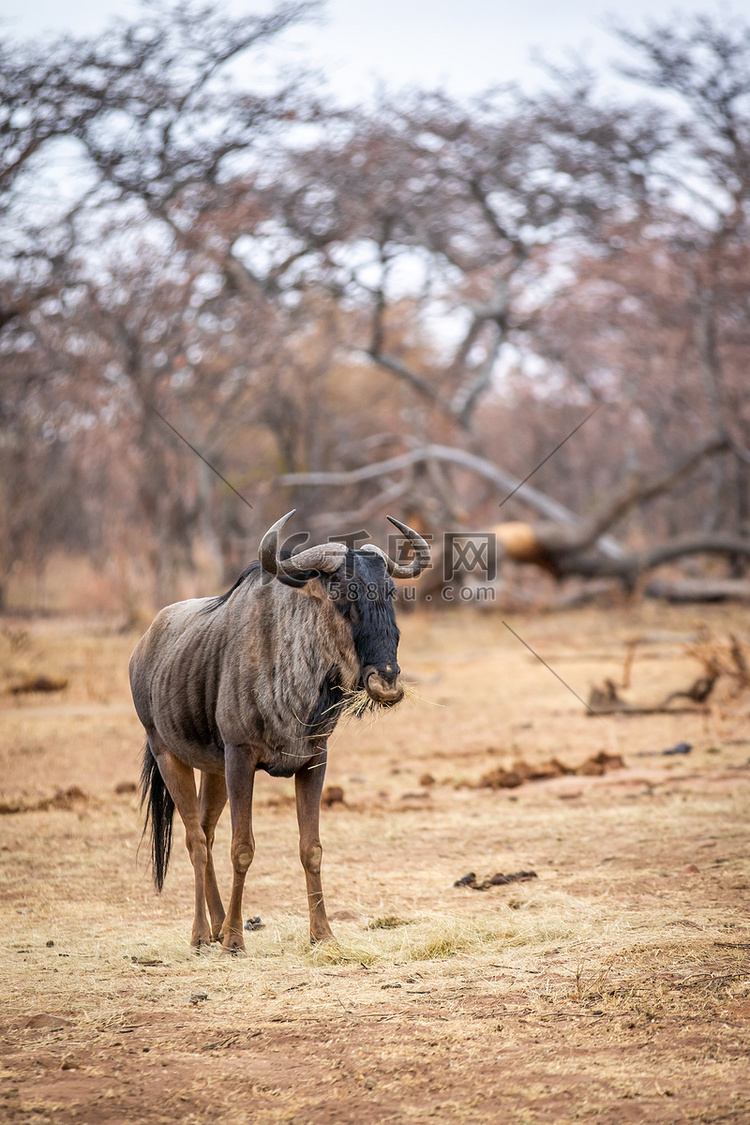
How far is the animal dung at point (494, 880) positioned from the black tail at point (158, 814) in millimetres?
1480

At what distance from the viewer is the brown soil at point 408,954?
3121 millimetres

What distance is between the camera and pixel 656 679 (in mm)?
12172

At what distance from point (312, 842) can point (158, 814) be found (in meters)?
1.00

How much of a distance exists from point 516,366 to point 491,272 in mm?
7671

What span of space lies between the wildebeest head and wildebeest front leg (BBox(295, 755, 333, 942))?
1.93 feet

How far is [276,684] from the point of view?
4648 millimetres

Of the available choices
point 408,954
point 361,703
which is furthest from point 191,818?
point 408,954

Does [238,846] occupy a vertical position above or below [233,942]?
above

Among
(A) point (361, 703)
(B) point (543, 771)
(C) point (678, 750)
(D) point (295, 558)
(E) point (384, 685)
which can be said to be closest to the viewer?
(E) point (384, 685)

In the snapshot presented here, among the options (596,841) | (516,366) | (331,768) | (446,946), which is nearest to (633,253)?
(516,366)

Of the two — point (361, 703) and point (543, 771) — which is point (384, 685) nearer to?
point (361, 703)

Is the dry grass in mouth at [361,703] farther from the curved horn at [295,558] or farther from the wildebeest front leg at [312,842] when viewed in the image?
the curved horn at [295,558]

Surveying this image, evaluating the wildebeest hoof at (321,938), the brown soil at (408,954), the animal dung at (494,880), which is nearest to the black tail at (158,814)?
the brown soil at (408,954)

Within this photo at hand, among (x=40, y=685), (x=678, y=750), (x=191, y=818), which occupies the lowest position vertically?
(x=40, y=685)
